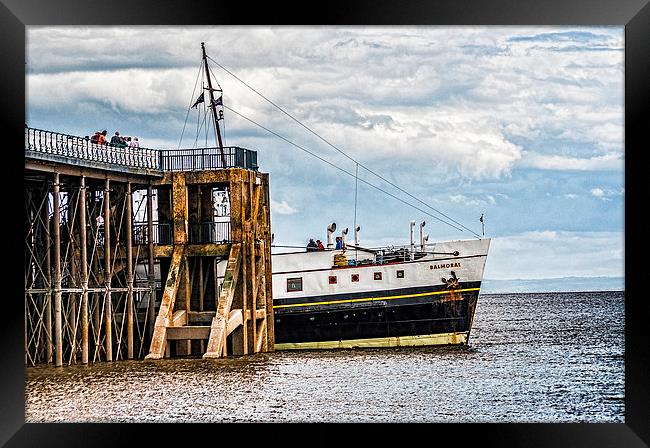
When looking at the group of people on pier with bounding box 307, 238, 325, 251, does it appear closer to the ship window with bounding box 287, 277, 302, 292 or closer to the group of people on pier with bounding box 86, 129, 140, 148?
the ship window with bounding box 287, 277, 302, 292

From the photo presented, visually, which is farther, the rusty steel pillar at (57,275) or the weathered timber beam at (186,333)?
the weathered timber beam at (186,333)

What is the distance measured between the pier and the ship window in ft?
3.24

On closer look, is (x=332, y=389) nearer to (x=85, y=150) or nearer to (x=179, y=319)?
(x=179, y=319)

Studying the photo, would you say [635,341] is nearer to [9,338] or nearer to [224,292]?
[9,338]

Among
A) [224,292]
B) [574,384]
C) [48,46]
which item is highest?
[48,46]

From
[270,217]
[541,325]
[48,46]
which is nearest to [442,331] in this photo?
A: [270,217]

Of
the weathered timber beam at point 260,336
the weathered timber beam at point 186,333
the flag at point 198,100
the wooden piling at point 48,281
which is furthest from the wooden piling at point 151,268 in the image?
the wooden piling at point 48,281

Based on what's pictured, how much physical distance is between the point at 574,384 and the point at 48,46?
83.2 feet

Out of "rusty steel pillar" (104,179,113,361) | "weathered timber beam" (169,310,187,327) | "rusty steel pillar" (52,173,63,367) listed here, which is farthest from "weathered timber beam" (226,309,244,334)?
"rusty steel pillar" (52,173,63,367)

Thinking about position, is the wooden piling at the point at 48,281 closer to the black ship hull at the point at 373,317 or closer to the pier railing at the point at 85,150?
the pier railing at the point at 85,150

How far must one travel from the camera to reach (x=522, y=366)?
4084cm

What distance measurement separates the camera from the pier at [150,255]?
3322cm
